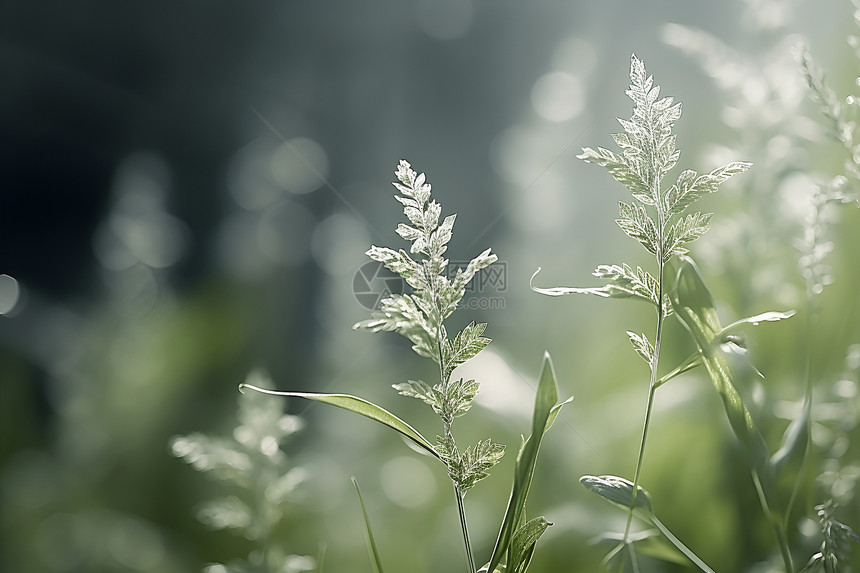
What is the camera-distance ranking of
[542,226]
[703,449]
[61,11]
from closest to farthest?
[703,449] < [542,226] < [61,11]

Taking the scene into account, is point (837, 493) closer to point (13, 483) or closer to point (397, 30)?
point (13, 483)

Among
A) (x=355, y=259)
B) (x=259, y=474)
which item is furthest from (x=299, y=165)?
(x=259, y=474)

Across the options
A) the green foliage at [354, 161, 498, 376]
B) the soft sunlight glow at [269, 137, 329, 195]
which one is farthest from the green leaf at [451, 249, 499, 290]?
the soft sunlight glow at [269, 137, 329, 195]

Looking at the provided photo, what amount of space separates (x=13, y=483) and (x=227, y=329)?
14cm

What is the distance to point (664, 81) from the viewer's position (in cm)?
37

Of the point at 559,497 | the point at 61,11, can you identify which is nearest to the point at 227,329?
the point at 559,497

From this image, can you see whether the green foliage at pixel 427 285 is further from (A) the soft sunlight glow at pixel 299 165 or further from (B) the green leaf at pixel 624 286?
(A) the soft sunlight glow at pixel 299 165

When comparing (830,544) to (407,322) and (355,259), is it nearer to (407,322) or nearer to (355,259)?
(407,322)

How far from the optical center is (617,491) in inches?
4.8

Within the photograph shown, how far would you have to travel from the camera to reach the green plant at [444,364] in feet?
0.35

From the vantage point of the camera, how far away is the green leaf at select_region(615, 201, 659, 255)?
12 cm

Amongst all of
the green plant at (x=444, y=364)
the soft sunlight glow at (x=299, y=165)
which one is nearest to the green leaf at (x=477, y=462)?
the green plant at (x=444, y=364)

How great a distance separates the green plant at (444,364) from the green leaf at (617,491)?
13mm

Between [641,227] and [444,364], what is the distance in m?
0.05
